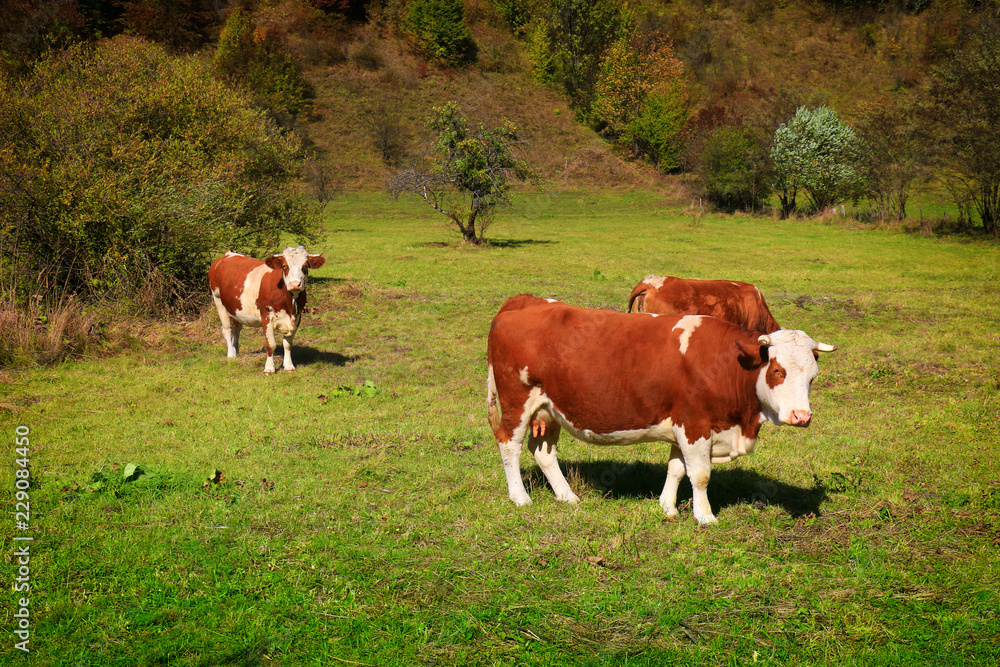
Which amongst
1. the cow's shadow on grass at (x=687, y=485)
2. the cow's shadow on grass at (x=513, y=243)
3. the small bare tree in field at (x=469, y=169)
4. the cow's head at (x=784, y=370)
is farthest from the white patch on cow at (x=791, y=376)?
the small bare tree in field at (x=469, y=169)

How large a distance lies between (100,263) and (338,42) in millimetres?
74236

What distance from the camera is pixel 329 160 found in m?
60.0

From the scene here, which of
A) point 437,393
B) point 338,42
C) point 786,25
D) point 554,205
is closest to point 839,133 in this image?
point 554,205

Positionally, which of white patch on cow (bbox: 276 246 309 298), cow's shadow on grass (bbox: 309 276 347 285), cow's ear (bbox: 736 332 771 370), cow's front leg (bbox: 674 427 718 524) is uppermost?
cow's ear (bbox: 736 332 771 370)

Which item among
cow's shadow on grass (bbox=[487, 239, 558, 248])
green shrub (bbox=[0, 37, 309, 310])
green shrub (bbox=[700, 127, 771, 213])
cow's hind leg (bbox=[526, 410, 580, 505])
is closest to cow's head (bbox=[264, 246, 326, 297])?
green shrub (bbox=[0, 37, 309, 310])

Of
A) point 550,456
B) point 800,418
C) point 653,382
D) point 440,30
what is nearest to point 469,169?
point 550,456

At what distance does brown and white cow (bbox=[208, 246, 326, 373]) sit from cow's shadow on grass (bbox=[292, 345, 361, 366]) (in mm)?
372

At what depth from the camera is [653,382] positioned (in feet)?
20.0

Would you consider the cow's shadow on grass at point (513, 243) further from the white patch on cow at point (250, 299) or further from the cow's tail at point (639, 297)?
the cow's tail at point (639, 297)

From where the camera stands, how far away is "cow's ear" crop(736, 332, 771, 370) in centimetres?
584

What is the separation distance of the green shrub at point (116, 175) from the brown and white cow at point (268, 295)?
2.88 metres

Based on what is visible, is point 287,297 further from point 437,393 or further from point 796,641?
point 796,641

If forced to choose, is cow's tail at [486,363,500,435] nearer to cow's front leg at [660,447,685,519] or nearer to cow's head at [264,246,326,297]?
cow's front leg at [660,447,685,519]

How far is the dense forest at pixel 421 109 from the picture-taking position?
14.6 meters
